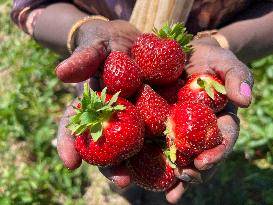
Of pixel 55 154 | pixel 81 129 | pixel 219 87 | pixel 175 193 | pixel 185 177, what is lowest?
pixel 55 154

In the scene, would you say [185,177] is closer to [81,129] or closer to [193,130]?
[193,130]

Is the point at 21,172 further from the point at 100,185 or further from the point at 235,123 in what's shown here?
the point at 235,123

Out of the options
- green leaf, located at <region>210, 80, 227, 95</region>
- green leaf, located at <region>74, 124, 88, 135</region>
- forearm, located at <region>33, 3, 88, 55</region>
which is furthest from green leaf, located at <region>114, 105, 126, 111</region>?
forearm, located at <region>33, 3, 88, 55</region>

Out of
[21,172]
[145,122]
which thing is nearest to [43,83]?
[21,172]

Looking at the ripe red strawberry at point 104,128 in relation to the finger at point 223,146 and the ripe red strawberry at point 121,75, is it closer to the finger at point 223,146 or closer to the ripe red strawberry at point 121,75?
the ripe red strawberry at point 121,75

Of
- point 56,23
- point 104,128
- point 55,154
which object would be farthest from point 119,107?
point 55,154

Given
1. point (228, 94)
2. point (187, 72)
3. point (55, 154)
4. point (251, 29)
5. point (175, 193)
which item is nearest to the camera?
point (228, 94)

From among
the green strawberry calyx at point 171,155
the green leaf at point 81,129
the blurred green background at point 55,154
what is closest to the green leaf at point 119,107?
the green leaf at point 81,129
